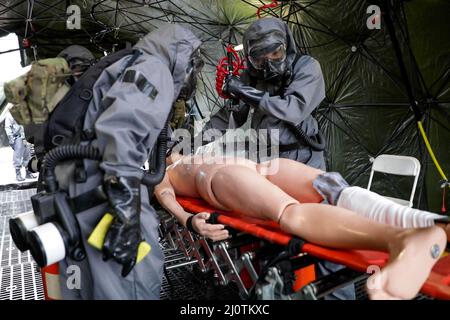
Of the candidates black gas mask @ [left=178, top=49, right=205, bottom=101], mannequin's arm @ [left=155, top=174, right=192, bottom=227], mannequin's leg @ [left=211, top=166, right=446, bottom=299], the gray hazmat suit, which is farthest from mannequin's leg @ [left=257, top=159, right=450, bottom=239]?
black gas mask @ [left=178, top=49, right=205, bottom=101]

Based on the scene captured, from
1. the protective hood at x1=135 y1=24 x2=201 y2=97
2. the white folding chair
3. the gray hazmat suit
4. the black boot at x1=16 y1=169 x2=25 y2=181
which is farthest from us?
the black boot at x1=16 y1=169 x2=25 y2=181

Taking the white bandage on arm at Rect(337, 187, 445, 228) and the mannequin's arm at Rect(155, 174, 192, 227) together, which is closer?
the white bandage on arm at Rect(337, 187, 445, 228)

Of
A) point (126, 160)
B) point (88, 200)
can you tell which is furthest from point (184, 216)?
point (126, 160)

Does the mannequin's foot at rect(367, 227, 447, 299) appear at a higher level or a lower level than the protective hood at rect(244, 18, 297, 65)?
lower

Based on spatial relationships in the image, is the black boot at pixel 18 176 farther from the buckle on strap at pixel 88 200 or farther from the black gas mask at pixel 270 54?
the buckle on strap at pixel 88 200

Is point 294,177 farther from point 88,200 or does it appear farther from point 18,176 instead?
point 18,176

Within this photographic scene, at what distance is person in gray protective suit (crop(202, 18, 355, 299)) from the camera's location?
251 cm

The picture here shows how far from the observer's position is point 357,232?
1.44 meters

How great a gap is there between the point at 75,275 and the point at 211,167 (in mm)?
943

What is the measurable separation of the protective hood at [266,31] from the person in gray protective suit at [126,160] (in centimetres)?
86

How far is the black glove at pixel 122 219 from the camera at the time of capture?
1427 mm

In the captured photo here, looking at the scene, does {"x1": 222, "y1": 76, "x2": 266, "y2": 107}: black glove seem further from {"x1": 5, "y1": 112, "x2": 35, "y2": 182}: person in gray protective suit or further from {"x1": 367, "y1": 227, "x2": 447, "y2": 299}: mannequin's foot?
{"x1": 5, "y1": 112, "x2": 35, "y2": 182}: person in gray protective suit

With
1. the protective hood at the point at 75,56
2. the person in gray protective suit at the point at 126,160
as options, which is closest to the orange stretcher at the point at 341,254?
the person in gray protective suit at the point at 126,160
